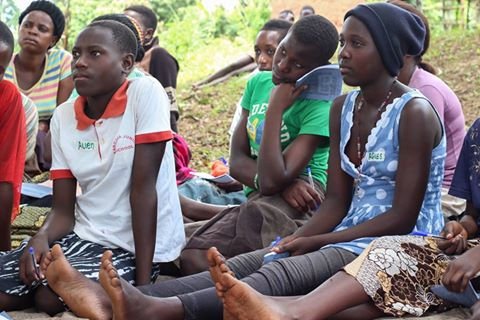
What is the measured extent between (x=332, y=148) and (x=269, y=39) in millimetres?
1635

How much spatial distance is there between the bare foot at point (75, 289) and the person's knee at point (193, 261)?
28.9 inches

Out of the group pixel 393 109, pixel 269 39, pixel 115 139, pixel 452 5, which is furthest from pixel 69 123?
pixel 452 5

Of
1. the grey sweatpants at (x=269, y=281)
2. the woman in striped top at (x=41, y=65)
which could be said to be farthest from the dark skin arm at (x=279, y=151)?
the woman in striped top at (x=41, y=65)

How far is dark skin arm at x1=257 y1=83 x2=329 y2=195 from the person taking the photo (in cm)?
379

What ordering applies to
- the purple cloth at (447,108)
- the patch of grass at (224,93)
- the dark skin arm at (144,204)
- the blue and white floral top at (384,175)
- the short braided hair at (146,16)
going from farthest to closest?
the patch of grass at (224,93), the short braided hair at (146,16), the purple cloth at (447,108), the dark skin arm at (144,204), the blue and white floral top at (384,175)

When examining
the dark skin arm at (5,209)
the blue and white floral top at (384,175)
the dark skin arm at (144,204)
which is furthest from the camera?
the dark skin arm at (5,209)

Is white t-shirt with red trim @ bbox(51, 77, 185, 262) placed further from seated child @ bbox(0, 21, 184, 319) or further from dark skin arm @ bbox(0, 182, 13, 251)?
dark skin arm @ bbox(0, 182, 13, 251)

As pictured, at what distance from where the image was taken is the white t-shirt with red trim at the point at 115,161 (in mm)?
3506

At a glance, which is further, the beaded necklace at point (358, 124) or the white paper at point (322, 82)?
the white paper at point (322, 82)

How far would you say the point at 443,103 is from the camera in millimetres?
4438

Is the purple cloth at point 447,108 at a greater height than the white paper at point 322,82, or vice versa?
the white paper at point 322,82

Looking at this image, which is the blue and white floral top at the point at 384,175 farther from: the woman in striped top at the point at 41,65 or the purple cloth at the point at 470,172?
the woman in striped top at the point at 41,65

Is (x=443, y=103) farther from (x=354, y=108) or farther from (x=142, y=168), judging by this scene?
(x=142, y=168)

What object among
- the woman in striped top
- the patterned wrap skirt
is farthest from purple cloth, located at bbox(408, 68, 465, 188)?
Answer: the woman in striped top
